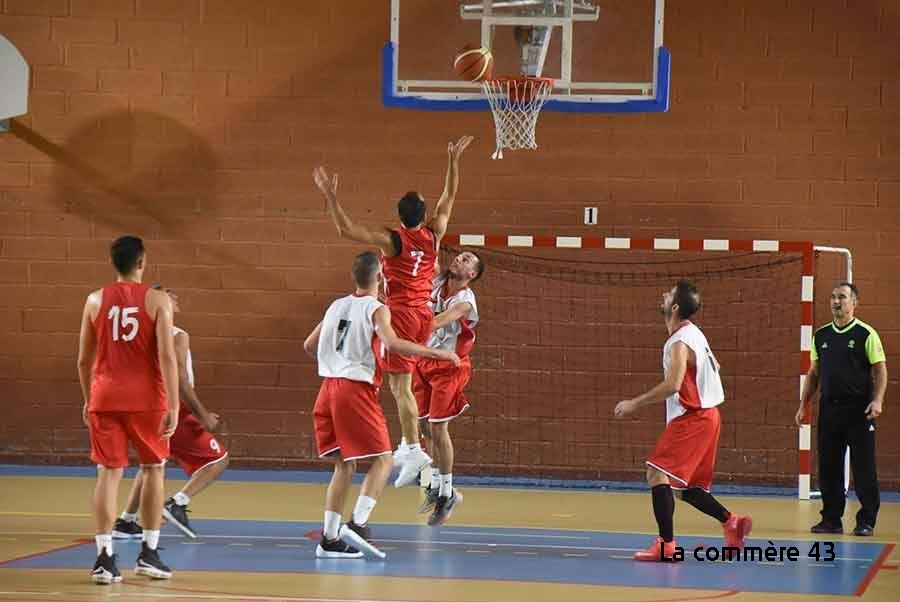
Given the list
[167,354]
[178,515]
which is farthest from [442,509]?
[167,354]

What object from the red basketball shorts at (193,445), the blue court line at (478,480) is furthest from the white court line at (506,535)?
the blue court line at (478,480)

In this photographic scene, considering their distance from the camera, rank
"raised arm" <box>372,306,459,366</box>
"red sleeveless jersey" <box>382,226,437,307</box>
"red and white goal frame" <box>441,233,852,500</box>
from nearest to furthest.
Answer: "raised arm" <box>372,306,459,366</box>, "red sleeveless jersey" <box>382,226,437,307</box>, "red and white goal frame" <box>441,233,852,500</box>

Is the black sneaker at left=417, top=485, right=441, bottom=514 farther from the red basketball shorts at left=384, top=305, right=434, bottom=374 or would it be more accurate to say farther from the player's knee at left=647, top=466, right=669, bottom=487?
the player's knee at left=647, top=466, right=669, bottom=487

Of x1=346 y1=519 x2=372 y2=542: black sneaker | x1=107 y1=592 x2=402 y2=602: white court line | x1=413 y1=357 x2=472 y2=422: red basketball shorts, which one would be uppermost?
x1=413 y1=357 x2=472 y2=422: red basketball shorts

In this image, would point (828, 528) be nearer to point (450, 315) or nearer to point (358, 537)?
point (450, 315)

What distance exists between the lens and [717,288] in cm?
1362

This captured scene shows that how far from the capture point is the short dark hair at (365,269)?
332 inches

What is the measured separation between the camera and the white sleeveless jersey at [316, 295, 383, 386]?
27.5 ft

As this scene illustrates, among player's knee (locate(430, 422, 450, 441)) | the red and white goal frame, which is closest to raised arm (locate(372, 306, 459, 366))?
player's knee (locate(430, 422, 450, 441))

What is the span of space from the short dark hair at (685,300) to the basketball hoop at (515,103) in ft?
9.06

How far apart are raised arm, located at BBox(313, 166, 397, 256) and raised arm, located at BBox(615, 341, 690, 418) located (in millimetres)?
2098

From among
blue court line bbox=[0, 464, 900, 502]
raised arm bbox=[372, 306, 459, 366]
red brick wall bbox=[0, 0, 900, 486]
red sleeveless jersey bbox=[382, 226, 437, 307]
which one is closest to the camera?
raised arm bbox=[372, 306, 459, 366]

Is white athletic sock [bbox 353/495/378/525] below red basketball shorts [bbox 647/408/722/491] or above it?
below

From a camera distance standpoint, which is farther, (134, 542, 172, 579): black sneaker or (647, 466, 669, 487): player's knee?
(647, 466, 669, 487): player's knee
